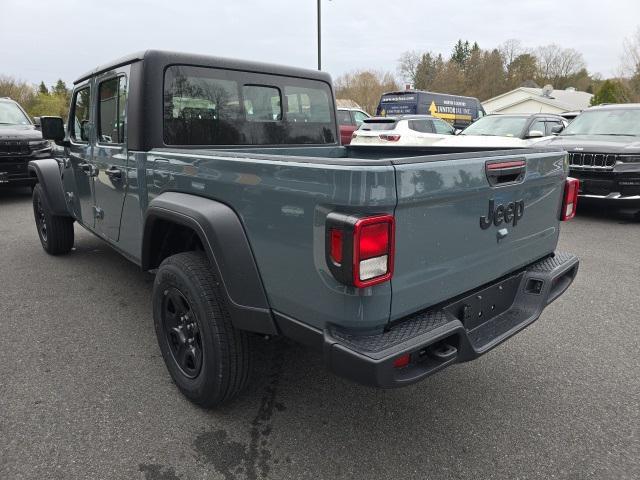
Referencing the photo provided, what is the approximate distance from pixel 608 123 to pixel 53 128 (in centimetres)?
834

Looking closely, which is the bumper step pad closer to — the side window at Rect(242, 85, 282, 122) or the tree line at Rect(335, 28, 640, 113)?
the side window at Rect(242, 85, 282, 122)

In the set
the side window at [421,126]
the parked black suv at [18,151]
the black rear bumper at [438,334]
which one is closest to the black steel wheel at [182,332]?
the black rear bumper at [438,334]

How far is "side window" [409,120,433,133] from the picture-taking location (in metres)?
A: 11.8

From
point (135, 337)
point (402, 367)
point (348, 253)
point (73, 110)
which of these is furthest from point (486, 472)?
point (73, 110)

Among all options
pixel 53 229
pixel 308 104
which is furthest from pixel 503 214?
pixel 53 229

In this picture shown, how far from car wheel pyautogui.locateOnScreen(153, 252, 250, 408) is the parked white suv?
882cm

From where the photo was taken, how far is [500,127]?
405 inches

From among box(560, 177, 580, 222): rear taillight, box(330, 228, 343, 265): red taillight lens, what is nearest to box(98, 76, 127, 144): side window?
box(330, 228, 343, 265): red taillight lens

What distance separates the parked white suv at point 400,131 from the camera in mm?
11297

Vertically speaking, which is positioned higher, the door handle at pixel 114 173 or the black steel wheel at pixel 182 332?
the door handle at pixel 114 173

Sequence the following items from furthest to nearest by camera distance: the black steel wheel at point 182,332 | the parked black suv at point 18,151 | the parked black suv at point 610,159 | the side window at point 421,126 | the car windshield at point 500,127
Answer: the side window at point 421,126 < the car windshield at point 500,127 < the parked black suv at point 18,151 < the parked black suv at point 610,159 < the black steel wheel at point 182,332

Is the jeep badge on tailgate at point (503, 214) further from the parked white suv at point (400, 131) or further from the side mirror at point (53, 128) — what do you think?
the parked white suv at point (400, 131)

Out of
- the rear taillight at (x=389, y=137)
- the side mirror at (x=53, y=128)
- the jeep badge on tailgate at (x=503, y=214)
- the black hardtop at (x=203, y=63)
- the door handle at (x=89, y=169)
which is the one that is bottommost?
the jeep badge on tailgate at (x=503, y=214)

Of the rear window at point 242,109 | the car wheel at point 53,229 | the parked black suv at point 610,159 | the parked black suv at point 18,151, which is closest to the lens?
the rear window at point 242,109
